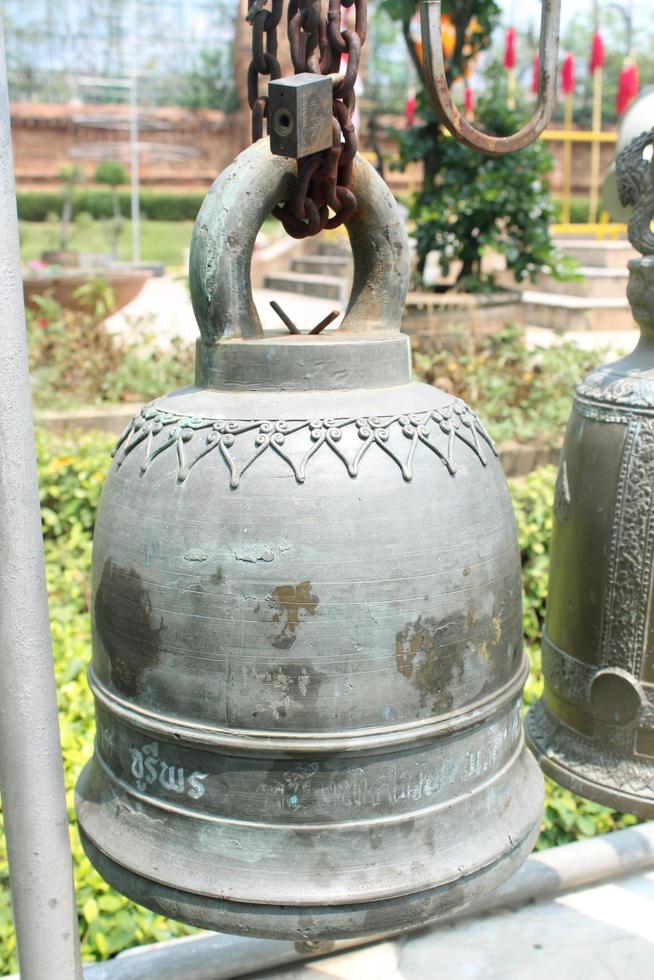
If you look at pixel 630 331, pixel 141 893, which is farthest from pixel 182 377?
pixel 630 331

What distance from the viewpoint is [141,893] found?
1.45 meters

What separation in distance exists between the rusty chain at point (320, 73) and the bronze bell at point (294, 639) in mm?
56

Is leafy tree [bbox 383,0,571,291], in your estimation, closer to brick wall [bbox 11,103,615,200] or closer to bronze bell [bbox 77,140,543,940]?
bronze bell [bbox 77,140,543,940]

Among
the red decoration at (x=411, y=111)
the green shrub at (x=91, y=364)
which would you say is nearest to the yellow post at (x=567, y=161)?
the red decoration at (x=411, y=111)

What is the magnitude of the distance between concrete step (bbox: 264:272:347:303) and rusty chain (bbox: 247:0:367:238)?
10841mm

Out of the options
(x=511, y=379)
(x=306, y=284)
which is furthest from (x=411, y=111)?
(x=511, y=379)

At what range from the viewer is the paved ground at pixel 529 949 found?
2758mm

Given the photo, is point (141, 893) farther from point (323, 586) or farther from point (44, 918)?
point (323, 586)

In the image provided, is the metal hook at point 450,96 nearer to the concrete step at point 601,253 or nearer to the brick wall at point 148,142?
the concrete step at point 601,253

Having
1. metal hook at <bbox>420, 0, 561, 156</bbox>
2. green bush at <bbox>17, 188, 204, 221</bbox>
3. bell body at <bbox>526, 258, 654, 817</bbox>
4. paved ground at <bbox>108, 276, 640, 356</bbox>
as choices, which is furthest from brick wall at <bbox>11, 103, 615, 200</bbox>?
metal hook at <bbox>420, 0, 561, 156</bbox>

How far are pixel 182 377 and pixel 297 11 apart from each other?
508cm

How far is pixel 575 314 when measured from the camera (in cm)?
1075

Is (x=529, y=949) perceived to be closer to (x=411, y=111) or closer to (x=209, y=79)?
(x=411, y=111)

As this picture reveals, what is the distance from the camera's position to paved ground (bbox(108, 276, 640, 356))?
8.64 meters
